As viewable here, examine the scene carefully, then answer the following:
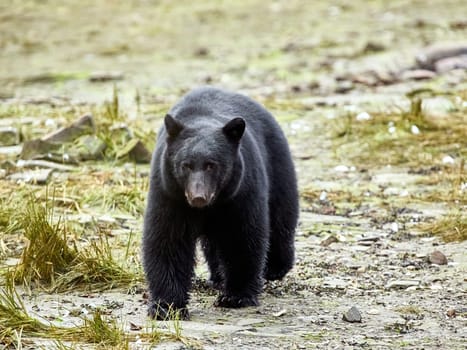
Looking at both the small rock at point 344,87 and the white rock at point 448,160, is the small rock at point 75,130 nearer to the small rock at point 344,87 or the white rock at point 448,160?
the white rock at point 448,160

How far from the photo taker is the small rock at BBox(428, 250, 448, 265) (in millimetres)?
7469

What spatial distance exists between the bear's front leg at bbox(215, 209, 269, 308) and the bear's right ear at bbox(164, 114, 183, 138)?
0.67m

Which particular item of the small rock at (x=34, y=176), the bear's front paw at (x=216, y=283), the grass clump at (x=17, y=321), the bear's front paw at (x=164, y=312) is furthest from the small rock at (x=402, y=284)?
the small rock at (x=34, y=176)

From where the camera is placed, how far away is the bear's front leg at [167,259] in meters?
6.38

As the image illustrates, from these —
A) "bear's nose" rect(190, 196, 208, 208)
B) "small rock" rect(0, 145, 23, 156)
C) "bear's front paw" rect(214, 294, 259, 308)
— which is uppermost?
"bear's nose" rect(190, 196, 208, 208)

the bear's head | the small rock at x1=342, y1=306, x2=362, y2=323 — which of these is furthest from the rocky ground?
the bear's head

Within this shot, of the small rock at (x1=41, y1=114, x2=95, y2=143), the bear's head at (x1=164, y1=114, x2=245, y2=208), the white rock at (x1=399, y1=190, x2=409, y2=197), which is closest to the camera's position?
Answer: the bear's head at (x1=164, y1=114, x2=245, y2=208)

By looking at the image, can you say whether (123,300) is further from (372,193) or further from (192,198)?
(372,193)

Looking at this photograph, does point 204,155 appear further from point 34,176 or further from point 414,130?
point 414,130

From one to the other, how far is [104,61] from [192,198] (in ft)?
42.1

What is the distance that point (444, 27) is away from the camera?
19391 millimetres

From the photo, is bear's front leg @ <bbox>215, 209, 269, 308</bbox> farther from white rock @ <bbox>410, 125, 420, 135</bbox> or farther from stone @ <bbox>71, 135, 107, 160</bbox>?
white rock @ <bbox>410, 125, 420, 135</bbox>

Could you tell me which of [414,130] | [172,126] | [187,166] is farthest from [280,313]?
[414,130]

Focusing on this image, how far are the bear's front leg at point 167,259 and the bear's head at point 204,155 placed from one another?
0.33 m
